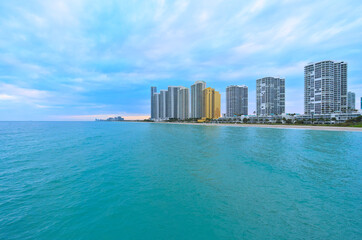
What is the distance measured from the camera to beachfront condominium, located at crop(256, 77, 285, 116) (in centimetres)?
17325

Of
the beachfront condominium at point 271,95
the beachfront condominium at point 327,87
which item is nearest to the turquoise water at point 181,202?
the beachfront condominium at point 327,87

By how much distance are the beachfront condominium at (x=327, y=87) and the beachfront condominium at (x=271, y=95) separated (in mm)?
32854

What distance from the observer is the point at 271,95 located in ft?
568

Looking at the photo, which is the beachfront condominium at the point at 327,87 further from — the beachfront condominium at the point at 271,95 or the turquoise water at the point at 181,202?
the turquoise water at the point at 181,202

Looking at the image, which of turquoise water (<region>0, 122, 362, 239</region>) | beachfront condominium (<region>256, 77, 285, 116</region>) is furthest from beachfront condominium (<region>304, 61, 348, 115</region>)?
turquoise water (<region>0, 122, 362, 239</region>)

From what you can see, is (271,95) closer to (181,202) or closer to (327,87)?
(327,87)

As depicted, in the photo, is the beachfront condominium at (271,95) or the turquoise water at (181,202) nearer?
the turquoise water at (181,202)

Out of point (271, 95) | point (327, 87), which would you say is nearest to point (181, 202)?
point (327, 87)

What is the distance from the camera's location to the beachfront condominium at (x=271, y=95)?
17325 cm

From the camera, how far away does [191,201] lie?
9.76m

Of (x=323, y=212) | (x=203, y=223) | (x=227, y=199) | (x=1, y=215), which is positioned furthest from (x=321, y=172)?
(x=1, y=215)

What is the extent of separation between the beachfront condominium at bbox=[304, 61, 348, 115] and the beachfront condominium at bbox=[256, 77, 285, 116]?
32.9m

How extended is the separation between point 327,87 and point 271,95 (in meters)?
46.6

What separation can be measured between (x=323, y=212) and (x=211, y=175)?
752cm
